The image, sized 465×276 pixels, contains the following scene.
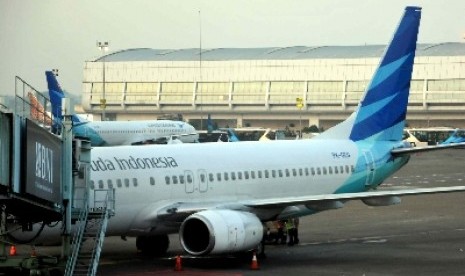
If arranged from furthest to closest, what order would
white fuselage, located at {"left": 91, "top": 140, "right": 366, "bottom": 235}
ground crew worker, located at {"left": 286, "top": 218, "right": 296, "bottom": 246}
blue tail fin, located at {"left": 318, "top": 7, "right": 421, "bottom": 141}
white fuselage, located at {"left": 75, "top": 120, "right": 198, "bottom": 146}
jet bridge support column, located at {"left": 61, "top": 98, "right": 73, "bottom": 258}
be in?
white fuselage, located at {"left": 75, "top": 120, "right": 198, "bottom": 146} < blue tail fin, located at {"left": 318, "top": 7, "right": 421, "bottom": 141} < ground crew worker, located at {"left": 286, "top": 218, "right": 296, "bottom": 246} < white fuselage, located at {"left": 91, "top": 140, "right": 366, "bottom": 235} < jet bridge support column, located at {"left": 61, "top": 98, "right": 73, "bottom": 258}

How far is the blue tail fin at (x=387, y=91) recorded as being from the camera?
147 feet

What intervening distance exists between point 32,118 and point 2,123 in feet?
5.85

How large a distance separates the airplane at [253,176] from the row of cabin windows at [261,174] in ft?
0.12

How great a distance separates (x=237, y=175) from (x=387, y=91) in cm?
895

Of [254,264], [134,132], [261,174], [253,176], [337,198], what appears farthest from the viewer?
[134,132]

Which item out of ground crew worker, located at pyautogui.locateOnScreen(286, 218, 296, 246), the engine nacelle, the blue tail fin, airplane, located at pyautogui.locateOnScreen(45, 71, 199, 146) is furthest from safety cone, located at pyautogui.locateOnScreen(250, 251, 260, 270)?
airplane, located at pyautogui.locateOnScreen(45, 71, 199, 146)

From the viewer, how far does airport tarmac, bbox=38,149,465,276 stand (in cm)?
3491

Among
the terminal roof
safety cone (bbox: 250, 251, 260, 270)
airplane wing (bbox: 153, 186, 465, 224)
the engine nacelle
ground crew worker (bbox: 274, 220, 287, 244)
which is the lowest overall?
safety cone (bbox: 250, 251, 260, 270)

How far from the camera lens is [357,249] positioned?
132 ft

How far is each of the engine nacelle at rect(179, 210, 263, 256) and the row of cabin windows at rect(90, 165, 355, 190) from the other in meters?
2.18

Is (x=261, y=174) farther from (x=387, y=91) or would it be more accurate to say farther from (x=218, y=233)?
(x=387, y=91)

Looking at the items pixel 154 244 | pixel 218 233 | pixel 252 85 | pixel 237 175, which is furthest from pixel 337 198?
pixel 252 85

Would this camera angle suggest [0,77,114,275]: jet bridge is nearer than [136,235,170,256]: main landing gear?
Yes

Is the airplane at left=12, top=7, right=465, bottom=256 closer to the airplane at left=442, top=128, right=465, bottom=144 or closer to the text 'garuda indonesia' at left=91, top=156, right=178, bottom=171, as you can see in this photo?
the text 'garuda indonesia' at left=91, top=156, right=178, bottom=171
